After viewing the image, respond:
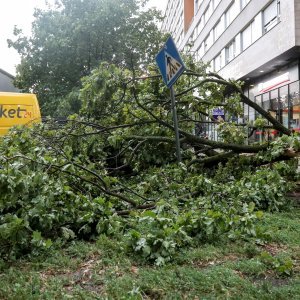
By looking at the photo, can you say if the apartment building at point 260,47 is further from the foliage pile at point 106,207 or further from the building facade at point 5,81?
the building facade at point 5,81

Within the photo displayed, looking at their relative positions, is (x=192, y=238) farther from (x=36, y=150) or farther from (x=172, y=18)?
(x=172, y=18)

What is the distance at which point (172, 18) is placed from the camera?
57969 mm

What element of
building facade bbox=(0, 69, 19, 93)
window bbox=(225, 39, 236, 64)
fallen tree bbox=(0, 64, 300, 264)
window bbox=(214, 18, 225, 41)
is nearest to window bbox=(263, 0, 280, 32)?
window bbox=(225, 39, 236, 64)

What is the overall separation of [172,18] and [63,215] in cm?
5801

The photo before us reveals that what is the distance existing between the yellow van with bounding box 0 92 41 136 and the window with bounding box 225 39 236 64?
16.9m

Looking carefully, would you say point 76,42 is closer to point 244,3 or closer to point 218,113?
point 244,3

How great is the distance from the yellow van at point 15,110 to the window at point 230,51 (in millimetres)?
16938

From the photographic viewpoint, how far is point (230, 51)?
26266mm

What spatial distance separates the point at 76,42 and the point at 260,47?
35.6 feet

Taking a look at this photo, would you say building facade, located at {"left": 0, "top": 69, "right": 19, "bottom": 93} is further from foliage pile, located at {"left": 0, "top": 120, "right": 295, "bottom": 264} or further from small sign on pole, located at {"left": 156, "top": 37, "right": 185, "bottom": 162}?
small sign on pole, located at {"left": 156, "top": 37, "right": 185, "bottom": 162}

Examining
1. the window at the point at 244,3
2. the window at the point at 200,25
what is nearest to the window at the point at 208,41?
the window at the point at 200,25

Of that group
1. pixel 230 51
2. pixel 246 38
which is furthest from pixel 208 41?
pixel 246 38

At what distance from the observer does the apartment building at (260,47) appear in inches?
525

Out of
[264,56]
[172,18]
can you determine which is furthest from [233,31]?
[172,18]
